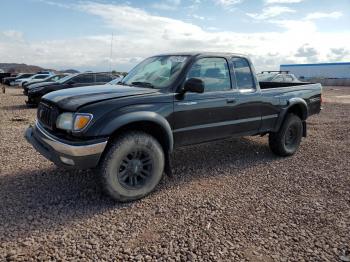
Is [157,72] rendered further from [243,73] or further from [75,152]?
[75,152]

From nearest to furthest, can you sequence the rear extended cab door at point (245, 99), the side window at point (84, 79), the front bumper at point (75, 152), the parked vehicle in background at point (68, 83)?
1. the front bumper at point (75, 152)
2. the rear extended cab door at point (245, 99)
3. the parked vehicle in background at point (68, 83)
4. the side window at point (84, 79)

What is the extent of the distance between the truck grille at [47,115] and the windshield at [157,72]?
4.16 ft

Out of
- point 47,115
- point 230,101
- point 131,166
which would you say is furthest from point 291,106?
point 47,115

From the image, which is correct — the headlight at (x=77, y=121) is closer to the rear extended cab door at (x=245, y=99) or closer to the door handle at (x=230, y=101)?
the door handle at (x=230, y=101)

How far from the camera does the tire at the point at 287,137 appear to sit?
6043 millimetres

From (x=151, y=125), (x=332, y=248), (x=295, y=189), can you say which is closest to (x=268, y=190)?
(x=295, y=189)

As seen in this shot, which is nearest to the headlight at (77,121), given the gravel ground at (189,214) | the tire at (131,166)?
the tire at (131,166)

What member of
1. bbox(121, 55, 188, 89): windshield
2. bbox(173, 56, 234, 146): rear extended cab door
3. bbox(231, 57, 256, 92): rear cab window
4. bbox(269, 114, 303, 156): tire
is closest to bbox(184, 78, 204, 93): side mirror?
bbox(173, 56, 234, 146): rear extended cab door

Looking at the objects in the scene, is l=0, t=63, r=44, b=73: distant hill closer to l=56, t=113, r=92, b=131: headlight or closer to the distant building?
the distant building

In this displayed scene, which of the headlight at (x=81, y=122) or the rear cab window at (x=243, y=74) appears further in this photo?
the rear cab window at (x=243, y=74)

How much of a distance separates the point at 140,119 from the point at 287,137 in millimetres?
3546

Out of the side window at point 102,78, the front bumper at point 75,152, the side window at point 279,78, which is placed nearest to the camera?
the front bumper at point 75,152

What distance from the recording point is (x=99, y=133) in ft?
11.9

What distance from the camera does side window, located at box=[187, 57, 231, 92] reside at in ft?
15.2
